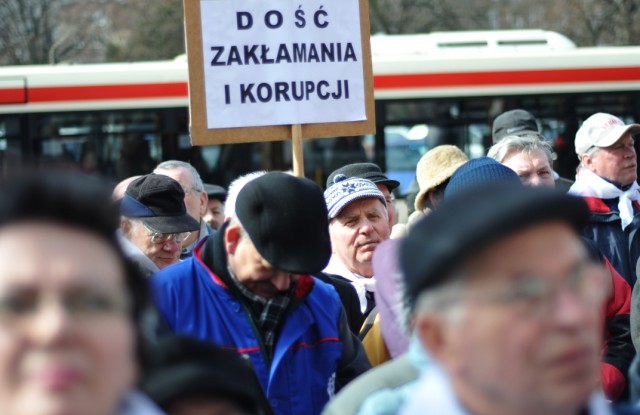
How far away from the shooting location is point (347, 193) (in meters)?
5.05

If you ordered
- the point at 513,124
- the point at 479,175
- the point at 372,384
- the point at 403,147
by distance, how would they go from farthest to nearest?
1. the point at 403,147
2. the point at 513,124
3. the point at 479,175
4. the point at 372,384

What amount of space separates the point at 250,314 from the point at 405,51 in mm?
10861

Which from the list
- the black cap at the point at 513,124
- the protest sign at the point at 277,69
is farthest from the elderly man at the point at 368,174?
Result: the black cap at the point at 513,124

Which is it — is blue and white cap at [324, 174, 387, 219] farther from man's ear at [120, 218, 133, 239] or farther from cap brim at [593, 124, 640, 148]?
cap brim at [593, 124, 640, 148]

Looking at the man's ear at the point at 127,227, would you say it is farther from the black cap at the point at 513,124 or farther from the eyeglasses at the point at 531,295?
the black cap at the point at 513,124

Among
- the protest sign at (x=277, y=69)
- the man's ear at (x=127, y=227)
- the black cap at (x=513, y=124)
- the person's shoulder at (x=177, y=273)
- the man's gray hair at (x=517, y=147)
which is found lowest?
the person's shoulder at (x=177, y=273)

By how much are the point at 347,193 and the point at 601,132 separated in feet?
7.26

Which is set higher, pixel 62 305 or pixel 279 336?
pixel 62 305

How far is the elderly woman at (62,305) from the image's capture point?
168cm

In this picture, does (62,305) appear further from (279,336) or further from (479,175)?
(479,175)

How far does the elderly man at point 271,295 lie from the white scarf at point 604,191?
299 cm

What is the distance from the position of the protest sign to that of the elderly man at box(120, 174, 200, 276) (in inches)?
13.3

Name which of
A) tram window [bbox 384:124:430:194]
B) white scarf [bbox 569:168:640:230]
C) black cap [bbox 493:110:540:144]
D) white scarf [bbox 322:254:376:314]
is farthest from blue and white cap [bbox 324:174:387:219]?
tram window [bbox 384:124:430:194]

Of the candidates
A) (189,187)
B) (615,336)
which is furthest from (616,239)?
(189,187)
